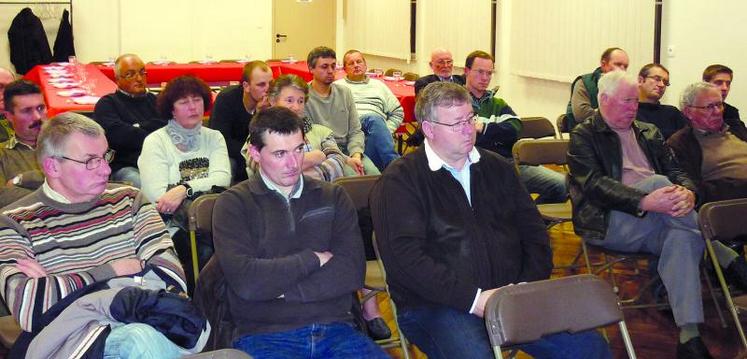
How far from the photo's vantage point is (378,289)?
337 centimetres

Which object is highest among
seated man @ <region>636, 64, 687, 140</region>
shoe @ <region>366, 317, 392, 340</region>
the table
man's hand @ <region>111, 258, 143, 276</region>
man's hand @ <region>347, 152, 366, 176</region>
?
the table

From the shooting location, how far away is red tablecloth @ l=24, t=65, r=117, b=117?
5.82 metres

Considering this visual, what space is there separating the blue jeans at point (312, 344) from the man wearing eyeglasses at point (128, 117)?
2015 mm

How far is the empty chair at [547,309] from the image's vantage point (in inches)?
94.3

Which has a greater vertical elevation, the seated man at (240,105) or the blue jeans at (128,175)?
the seated man at (240,105)

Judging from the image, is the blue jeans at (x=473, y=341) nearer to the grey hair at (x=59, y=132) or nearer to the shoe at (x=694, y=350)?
the shoe at (x=694, y=350)

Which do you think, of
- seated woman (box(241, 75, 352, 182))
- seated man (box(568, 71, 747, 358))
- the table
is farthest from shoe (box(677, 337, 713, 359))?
the table

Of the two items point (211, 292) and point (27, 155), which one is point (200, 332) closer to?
point (211, 292)

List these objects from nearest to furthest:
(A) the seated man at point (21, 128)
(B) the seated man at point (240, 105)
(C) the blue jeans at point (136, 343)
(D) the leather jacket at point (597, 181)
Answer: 1. (C) the blue jeans at point (136, 343)
2. (D) the leather jacket at point (597, 181)
3. (A) the seated man at point (21, 128)
4. (B) the seated man at point (240, 105)

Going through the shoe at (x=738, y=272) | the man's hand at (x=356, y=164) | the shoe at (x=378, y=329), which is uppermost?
the man's hand at (x=356, y=164)

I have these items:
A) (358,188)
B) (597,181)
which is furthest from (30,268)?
(597,181)

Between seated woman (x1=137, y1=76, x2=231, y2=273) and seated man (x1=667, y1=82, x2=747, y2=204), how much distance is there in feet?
7.84

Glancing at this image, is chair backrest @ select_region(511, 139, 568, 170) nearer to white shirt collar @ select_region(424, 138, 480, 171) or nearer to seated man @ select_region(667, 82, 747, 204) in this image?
seated man @ select_region(667, 82, 747, 204)

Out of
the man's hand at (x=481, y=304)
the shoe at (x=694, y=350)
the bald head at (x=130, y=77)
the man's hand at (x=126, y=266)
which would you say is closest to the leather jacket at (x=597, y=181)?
the shoe at (x=694, y=350)
